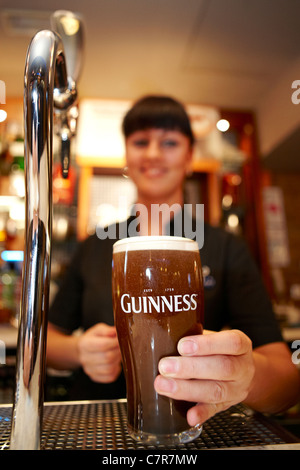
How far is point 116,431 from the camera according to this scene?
0.37m

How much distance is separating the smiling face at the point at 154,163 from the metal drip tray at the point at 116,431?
1.07ft

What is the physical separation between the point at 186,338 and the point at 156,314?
0.04 metres

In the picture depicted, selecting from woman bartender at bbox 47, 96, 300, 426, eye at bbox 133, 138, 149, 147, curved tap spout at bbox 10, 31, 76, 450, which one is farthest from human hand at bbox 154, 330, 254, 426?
eye at bbox 133, 138, 149, 147

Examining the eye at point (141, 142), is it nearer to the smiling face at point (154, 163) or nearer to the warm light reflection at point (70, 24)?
the smiling face at point (154, 163)

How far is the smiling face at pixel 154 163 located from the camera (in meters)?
0.62

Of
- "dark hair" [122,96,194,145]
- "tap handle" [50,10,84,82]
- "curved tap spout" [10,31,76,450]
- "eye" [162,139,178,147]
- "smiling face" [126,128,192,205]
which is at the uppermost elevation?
"tap handle" [50,10,84,82]

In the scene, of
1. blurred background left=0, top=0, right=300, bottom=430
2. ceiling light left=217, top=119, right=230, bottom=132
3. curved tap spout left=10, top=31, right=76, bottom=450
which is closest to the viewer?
curved tap spout left=10, top=31, right=76, bottom=450

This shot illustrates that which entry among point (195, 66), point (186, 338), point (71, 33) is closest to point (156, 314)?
point (186, 338)

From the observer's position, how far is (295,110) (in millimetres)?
458

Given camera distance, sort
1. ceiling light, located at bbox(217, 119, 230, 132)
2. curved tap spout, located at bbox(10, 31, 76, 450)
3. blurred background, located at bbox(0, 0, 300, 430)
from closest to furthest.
→ curved tap spout, located at bbox(10, 31, 76, 450)
blurred background, located at bbox(0, 0, 300, 430)
ceiling light, located at bbox(217, 119, 230, 132)

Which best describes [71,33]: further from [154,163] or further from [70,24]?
[154,163]

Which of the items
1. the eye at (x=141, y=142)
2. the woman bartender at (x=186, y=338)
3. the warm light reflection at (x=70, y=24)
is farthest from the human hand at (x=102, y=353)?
the warm light reflection at (x=70, y=24)

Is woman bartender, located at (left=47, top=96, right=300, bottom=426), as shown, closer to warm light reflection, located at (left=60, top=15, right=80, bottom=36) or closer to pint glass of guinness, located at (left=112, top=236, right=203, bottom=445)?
pint glass of guinness, located at (left=112, top=236, right=203, bottom=445)

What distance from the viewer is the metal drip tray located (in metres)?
0.33
